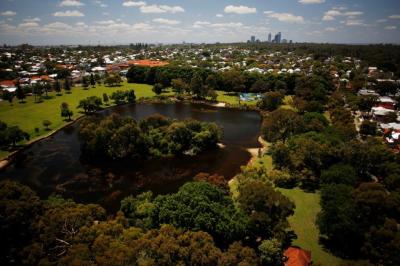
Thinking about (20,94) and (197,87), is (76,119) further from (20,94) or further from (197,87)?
(197,87)

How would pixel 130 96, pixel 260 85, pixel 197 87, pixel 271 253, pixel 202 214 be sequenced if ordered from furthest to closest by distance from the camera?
pixel 260 85 < pixel 197 87 < pixel 130 96 < pixel 202 214 < pixel 271 253

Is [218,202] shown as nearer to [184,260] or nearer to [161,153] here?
[184,260]

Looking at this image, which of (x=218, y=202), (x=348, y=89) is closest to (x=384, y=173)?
(x=218, y=202)

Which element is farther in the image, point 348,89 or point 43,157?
point 348,89

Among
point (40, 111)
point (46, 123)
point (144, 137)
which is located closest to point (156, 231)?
point (144, 137)

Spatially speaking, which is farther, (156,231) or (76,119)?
(76,119)

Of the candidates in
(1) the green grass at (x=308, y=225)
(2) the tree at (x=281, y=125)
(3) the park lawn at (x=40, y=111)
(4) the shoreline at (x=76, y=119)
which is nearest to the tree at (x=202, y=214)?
(1) the green grass at (x=308, y=225)
